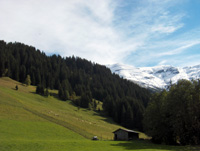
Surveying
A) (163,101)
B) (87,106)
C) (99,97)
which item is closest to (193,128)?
(163,101)

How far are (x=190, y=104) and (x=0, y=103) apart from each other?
6374 cm

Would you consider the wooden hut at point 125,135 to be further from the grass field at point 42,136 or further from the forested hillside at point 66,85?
the forested hillside at point 66,85

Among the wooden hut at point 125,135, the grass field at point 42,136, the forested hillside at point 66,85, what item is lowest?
the wooden hut at point 125,135

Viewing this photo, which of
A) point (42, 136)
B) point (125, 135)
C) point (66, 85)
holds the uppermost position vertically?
point (66, 85)

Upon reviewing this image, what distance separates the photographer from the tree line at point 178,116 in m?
54.8

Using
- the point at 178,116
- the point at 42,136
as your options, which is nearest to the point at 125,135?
the point at 178,116

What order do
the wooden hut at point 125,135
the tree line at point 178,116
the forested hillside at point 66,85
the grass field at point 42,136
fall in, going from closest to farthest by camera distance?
the grass field at point 42,136 → the tree line at point 178,116 → the wooden hut at point 125,135 → the forested hillside at point 66,85

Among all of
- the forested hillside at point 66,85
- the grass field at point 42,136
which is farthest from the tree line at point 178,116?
the forested hillside at point 66,85

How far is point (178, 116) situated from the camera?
57094 mm

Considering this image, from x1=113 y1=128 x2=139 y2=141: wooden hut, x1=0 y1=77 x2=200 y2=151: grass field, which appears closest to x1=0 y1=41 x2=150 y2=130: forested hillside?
x1=0 y1=77 x2=200 y2=151: grass field

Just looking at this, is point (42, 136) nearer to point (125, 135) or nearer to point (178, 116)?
point (125, 135)

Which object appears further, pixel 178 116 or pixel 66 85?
pixel 66 85

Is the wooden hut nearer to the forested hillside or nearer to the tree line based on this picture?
the tree line

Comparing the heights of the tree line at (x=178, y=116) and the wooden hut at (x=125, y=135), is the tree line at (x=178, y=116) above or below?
above
